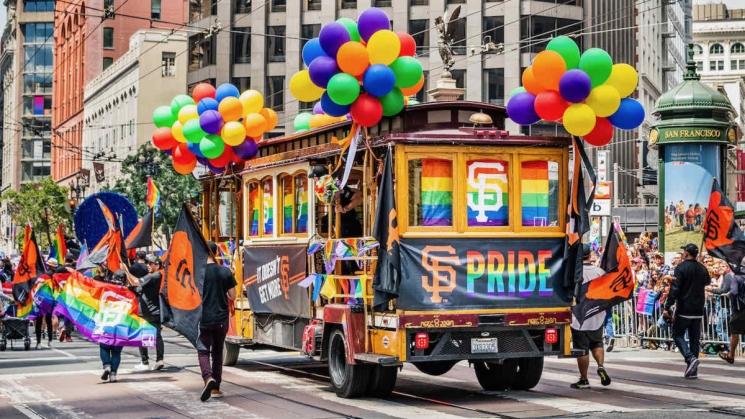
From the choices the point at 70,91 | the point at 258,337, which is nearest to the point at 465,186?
the point at 258,337

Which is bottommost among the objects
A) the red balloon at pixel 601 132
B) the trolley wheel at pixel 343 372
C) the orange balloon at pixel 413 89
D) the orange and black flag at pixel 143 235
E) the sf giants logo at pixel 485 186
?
the trolley wheel at pixel 343 372

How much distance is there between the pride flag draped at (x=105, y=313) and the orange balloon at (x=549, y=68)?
695 cm

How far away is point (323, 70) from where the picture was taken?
41.7ft

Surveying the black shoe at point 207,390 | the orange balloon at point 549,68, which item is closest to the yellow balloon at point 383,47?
the orange balloon at point 549,68

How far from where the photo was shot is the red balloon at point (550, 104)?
41.3ft

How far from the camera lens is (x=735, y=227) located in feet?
55.5

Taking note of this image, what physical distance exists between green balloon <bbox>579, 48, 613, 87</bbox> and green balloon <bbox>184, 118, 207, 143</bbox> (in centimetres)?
640

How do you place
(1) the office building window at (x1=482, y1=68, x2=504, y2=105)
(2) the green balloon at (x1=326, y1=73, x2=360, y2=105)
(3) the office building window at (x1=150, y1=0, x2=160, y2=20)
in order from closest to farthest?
(2) the green balloon at (x1=326, y1=73, x2=360, y2=105)
(1) the office building window at (x1=482, y1=68, x2=504, y2=105)
(3) the office building window at (x1=150, y1=0, x2=160, y2=20)

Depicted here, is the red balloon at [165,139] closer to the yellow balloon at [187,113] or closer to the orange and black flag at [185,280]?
the yellow balloon at [187,113]

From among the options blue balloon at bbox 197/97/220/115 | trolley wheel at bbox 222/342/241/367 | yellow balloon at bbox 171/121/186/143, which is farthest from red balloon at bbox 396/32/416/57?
trolley wheel at bbox 222/342/241/367

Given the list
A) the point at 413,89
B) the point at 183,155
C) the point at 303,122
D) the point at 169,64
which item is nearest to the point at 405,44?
the point at 413,89

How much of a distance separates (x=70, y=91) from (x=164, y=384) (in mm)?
90352

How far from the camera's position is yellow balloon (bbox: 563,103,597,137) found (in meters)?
12.5

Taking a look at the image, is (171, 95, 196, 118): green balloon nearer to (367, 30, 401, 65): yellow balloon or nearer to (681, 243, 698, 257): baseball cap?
(367, 30, 401, 65): yellow balloon
